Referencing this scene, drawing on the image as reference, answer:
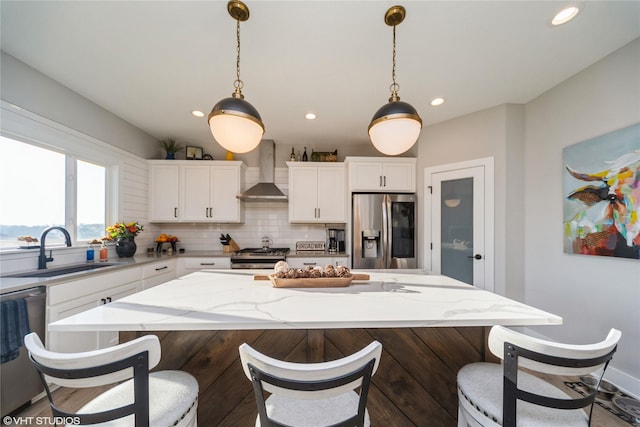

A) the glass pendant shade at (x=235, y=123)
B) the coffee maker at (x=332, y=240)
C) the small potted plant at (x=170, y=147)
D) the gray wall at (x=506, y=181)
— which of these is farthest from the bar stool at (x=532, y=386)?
the small potted plant at (x=170, y=147)

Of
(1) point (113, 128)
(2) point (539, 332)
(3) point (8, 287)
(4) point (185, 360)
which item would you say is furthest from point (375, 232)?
(1) point (113, 128)

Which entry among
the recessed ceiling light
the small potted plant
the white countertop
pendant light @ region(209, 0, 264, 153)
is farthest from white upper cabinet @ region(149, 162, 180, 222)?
the recessed ceiling light

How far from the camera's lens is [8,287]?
1572 mm

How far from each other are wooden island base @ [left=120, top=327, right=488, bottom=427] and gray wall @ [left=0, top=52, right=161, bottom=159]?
2.40 m

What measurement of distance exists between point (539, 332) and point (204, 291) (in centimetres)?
343

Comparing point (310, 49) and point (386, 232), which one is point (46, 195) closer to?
point (310, 49)

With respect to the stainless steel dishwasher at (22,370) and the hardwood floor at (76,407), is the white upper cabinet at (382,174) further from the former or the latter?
the stainless steel dishwasher at (22,370)

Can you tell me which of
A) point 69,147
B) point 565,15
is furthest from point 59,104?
point 565,15

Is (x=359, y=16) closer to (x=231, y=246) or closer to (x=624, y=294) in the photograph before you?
(x=624, y=294)

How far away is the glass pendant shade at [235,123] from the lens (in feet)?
4.36

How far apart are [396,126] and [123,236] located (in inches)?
131

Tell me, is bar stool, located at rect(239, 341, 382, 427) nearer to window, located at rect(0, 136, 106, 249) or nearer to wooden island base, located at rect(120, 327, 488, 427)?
wooden island base, located at rect(120, 327, 488, 427)

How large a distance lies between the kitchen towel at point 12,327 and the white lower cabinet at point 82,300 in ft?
0.50

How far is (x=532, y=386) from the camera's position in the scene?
1059mm
